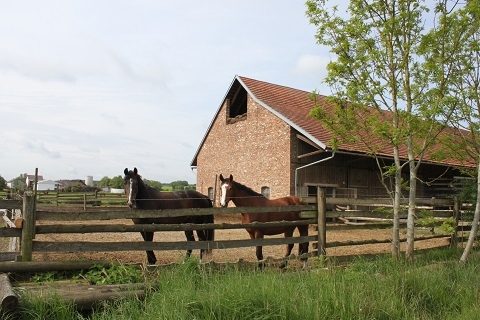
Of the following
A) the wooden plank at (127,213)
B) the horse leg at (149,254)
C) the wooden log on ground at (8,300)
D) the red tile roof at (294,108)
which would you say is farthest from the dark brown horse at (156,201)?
the red tile roof at (294,108)

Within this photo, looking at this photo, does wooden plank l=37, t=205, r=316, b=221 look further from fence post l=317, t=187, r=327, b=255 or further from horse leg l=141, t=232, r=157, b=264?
horse leg l=141, t=232, r=157, b=264

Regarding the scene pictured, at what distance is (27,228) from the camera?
586cm

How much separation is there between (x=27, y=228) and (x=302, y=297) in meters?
3.92

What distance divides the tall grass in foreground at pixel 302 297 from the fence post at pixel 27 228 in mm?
1757

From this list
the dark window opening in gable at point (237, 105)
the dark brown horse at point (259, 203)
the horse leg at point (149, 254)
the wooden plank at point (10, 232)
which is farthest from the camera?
the dark window opening in gable at point (237, 105)

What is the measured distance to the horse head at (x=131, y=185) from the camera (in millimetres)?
7773

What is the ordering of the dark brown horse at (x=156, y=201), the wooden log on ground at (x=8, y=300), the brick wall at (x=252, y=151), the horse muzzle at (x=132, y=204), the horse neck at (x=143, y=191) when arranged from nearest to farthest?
the wooden log on ground at (x=8, y=300) → the horse muzzle at (x=132, y=204) → the dark brown horse at (x=156, y=201) → the horse neck at (x=143, y=191) → the brick wall at (x=252, y=151)

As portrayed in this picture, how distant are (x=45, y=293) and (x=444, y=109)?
23.3 ft

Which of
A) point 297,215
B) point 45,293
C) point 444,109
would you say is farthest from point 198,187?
point 45,293

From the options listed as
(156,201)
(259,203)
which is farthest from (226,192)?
(156,201)

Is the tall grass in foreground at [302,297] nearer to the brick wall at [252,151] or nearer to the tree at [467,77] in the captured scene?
the tree at [467,77]

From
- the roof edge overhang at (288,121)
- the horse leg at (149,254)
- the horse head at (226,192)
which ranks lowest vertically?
the horse leg at (149,254)

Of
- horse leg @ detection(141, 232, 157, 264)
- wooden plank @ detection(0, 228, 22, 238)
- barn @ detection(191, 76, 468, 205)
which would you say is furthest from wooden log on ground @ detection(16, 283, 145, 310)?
barn @ detection(191, 76, 468, 205)

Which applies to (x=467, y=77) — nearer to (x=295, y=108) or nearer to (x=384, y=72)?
(x=384, y=72)
